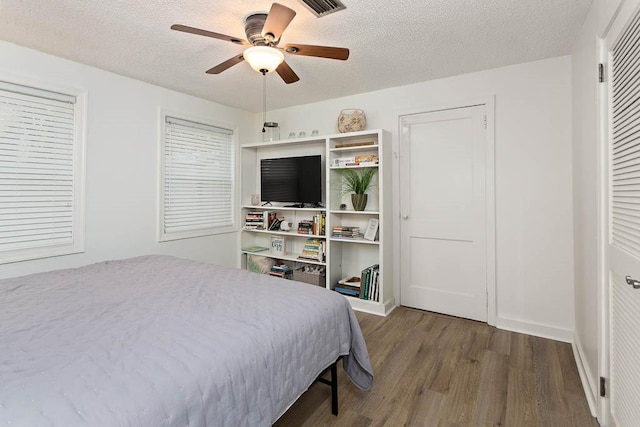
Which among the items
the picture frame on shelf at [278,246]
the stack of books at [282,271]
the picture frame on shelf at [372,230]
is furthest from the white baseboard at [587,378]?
the picture frame on shelf at [278,246]

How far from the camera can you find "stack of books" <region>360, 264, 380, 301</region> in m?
3.34

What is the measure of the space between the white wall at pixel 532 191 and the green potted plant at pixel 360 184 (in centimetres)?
112

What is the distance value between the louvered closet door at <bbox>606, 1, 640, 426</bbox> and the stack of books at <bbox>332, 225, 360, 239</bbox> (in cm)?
220

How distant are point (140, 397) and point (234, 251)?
3.44m

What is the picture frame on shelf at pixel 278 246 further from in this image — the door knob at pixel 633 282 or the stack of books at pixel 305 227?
the door knob at pixel 633 282

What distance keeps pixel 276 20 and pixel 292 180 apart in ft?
7.65

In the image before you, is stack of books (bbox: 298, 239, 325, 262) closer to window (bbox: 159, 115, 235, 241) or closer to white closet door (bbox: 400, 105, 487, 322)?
white closet door (bbox: 400, 105, 487, 322)

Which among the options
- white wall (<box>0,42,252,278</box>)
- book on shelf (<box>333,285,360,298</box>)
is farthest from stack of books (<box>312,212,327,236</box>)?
white wall (<box>0,42,252,278</box>)

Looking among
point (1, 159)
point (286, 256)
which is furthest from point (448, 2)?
point (1, 159)

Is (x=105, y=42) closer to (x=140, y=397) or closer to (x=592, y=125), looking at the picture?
(x=140, y=397)

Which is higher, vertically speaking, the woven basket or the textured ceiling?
the textured ceiling

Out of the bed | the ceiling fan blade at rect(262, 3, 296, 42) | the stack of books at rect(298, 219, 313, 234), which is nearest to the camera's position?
the bed

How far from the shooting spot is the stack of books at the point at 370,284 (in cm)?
334

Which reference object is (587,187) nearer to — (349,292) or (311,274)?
(349,292)
